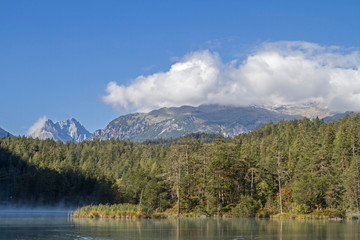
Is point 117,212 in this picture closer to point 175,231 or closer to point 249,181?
point 175,231

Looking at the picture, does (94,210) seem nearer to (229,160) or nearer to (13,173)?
(229,160)

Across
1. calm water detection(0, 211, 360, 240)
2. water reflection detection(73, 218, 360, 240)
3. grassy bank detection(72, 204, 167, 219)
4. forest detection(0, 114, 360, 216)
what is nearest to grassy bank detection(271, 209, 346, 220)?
forest detection(0, 114, 360, 216)

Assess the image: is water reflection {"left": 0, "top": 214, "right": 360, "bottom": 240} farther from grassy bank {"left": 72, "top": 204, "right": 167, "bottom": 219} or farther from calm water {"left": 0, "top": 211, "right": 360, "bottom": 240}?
grassy bank {"left": 72, "top": 204, "right": 167, "bottom": 219}

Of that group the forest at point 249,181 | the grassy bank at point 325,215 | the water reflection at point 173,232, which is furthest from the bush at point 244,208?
the water reflection at point 173,232

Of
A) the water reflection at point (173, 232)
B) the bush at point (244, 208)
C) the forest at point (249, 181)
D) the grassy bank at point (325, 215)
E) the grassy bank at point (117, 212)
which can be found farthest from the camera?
the bush at point (244, 208)

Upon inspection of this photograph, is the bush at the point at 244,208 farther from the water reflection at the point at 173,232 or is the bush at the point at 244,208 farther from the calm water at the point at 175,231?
the water reflection at the point at 173,232

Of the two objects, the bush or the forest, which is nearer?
the forest

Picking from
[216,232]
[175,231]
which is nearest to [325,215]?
[216,232]

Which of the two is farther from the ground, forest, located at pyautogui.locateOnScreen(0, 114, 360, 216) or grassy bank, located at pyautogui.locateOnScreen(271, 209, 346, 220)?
forest, located at pyautogui.locateOnScreen(0, 114, 360, 216)

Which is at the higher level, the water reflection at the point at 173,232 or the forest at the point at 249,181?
the forest at the point at 249,181

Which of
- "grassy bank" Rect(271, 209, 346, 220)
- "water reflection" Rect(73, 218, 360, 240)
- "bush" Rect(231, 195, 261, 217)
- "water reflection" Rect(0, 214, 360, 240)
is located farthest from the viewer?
"bush" Rect(231, 195, 261, 217)

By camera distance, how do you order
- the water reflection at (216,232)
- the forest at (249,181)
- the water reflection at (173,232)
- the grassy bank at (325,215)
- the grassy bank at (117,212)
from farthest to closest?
the forest at (249,181) → the grassy bank at (325,215) → the grassy bank at (117,212) → the water reflection at (216,232) → the water reflection at (173,232)

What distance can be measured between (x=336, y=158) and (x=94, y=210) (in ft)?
210

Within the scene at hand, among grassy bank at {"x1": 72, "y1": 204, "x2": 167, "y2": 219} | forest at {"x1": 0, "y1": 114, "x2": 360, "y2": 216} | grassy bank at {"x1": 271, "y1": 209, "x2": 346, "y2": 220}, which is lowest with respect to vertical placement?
grassy bank at {"x1": 271, "y1": 209, "x2": 346, "y2": 220}
